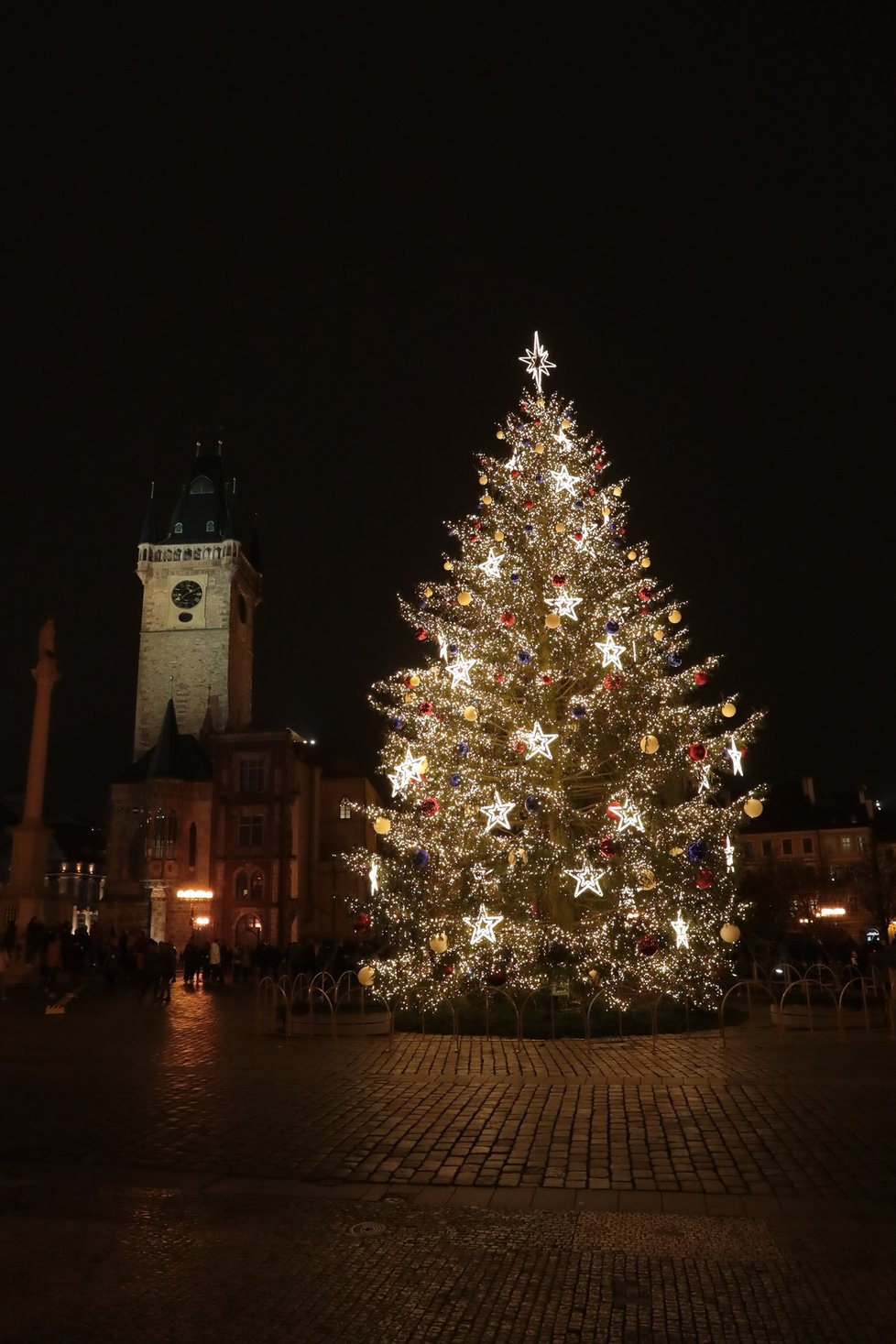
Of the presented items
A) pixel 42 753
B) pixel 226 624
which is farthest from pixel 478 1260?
pixel 226 624

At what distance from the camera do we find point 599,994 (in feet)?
57.0

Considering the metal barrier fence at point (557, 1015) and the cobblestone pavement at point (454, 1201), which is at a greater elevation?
the metal barrier fence at point (557, 1015)

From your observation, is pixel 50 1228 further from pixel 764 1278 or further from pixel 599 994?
pixel 599 994

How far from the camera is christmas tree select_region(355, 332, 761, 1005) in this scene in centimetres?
1700

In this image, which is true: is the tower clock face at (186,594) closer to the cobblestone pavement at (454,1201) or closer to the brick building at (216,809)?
the brick building at (216,809)

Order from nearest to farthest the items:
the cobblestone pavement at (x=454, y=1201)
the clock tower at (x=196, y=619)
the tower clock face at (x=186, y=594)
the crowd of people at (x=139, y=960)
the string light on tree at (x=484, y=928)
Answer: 1. the cobblestone pavement at (x=454, y=1201)
2. the string light on tree at (x=484, y=928)
3. the crowd of people at (x=139, y=960)
4. the clock tower at (x=196, y=619)
5. the tower clock face at (x=186, y=594)

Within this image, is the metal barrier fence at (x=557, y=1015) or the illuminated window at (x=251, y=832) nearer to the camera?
the metal barrier fence at (x=557, y=1015)

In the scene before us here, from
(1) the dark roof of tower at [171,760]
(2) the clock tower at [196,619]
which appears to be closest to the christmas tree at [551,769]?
(1) the dark roof of tower at [171,760]

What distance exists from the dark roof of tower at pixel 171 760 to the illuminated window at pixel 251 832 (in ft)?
17.6

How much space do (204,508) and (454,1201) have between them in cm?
7482

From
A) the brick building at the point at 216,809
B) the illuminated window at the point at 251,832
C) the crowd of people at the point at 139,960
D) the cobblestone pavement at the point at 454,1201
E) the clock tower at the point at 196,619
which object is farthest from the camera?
the clock tower at the point at 196,619

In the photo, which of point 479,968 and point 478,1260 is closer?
point 478,1260

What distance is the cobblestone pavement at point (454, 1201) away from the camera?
16.9 feet

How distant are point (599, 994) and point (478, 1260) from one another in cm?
1184
